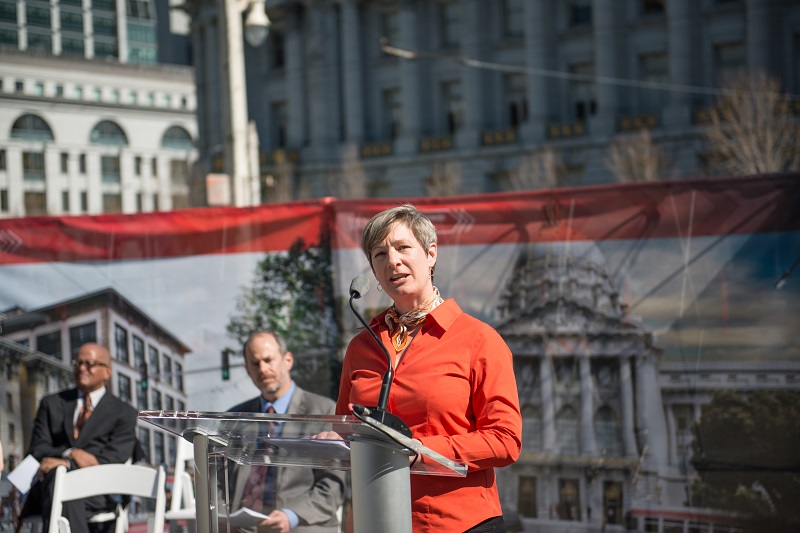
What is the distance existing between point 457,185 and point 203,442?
2145 inches

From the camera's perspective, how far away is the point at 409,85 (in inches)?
2495

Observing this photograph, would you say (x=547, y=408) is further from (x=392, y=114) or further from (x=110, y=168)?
(x=392, y=114)

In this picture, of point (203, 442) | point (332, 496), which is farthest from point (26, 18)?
point (203, 442)

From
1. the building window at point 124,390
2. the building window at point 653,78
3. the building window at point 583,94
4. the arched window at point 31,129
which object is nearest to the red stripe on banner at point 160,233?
the building window at point 124,390

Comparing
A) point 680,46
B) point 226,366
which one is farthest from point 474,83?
point 226,366

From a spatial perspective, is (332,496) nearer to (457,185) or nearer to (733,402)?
(733,402)

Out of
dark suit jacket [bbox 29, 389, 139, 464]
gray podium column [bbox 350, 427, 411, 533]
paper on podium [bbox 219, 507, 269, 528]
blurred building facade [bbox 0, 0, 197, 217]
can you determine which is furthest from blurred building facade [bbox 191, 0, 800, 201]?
gray podium column [bbox 350, 427, 411, 533]

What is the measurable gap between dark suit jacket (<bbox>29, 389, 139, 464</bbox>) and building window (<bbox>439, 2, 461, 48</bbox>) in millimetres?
57049

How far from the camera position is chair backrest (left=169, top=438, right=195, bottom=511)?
704 centimetres

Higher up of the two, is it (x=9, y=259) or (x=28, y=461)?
(x=9, y=259)

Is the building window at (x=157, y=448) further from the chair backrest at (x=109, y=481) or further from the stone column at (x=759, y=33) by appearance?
the stone column at (x=759, y=33)

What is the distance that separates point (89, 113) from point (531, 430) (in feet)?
123

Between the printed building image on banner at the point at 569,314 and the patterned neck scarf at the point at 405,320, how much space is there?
2788 millimetres

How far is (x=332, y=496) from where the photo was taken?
6.29 m
